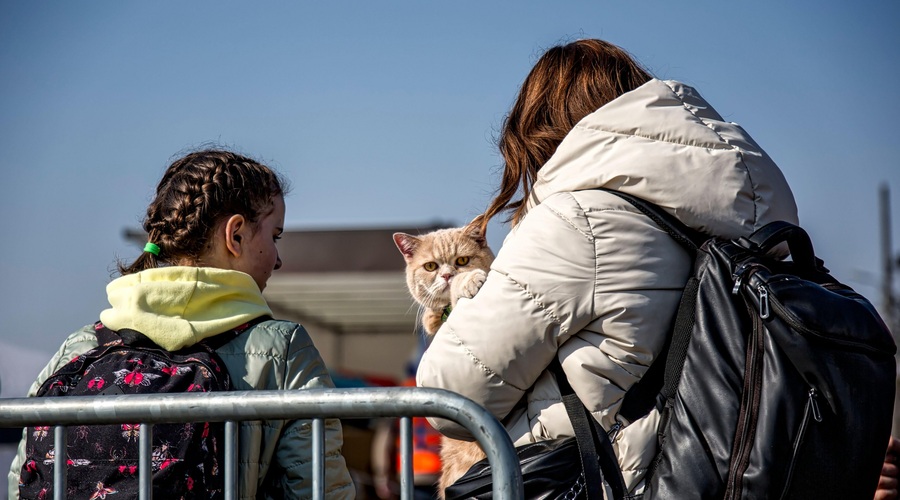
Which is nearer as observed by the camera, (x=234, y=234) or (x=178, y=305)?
(x=178, y=305)

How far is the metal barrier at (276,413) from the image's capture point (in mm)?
1415

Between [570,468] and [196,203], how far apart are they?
1092 mm

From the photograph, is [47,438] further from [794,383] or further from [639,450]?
[794,383]

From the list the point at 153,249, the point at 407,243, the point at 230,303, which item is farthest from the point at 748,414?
the point at 407,243

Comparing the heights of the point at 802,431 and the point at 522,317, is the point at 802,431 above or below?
below

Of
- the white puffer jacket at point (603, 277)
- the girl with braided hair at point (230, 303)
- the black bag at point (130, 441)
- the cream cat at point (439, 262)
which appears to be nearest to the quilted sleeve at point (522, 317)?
the white puffer jacket at point (603, 277)

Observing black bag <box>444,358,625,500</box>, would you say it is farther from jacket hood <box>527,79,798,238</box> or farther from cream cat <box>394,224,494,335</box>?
cream cat <box>394,224,494,335</box>

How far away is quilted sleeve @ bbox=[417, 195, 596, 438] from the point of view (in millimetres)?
1664

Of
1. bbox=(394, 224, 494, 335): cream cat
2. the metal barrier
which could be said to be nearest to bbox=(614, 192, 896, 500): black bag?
the metal barrier

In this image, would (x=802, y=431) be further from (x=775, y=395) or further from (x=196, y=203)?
(x=196, y=203)

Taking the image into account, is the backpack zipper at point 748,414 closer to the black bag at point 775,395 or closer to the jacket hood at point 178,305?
the black bag at point 775,395

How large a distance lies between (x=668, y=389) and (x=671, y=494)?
201 millimetres

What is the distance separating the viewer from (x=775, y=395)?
151 cm

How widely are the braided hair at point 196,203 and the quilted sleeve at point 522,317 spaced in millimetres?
708
